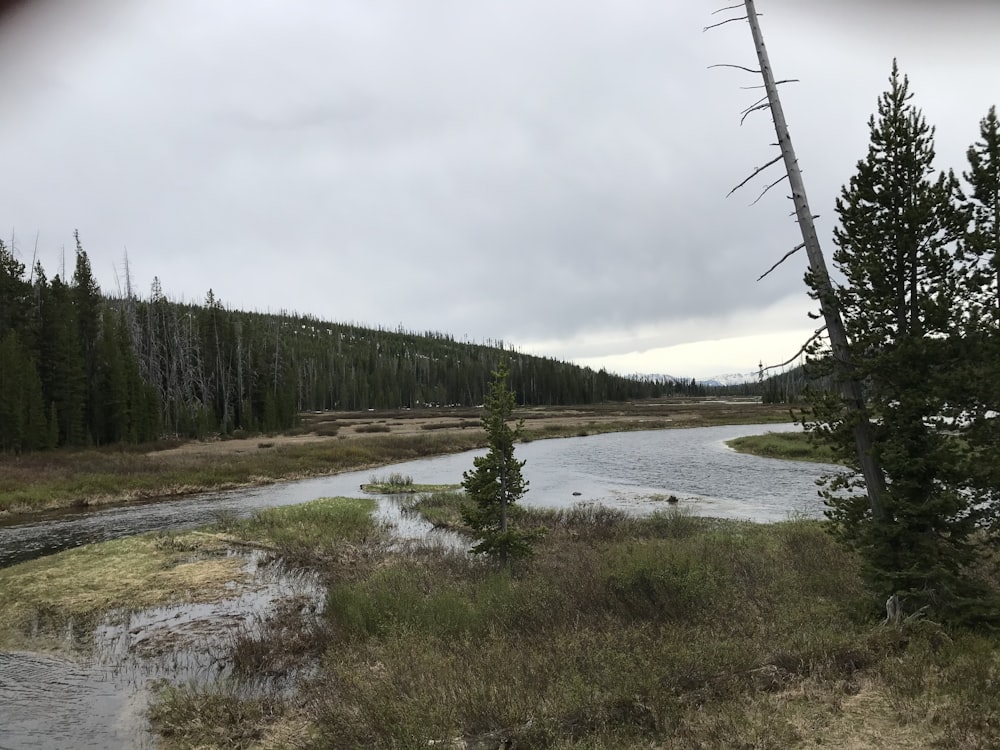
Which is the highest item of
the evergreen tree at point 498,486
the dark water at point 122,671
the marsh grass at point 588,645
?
the evergreen tree at point 498,486

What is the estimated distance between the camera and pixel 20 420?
45750 mm

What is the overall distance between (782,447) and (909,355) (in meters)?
44.6

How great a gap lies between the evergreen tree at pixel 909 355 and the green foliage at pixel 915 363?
0.02m

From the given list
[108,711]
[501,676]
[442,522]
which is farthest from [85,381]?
[501,676]

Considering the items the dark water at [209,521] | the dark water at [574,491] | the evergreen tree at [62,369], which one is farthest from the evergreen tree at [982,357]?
the evergreen tree at [62,369]

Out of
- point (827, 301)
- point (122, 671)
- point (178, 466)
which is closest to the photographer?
point (827, 301)

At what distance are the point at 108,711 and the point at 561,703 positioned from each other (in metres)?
7.40

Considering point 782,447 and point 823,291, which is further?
point 782,447

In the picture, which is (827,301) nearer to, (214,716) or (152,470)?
(214,716)

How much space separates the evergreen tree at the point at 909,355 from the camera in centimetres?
823

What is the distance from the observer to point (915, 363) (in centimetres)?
840

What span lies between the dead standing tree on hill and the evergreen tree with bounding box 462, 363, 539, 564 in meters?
7.69

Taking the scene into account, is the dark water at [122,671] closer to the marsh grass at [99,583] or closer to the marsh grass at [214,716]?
the marsh grass at [214,716]

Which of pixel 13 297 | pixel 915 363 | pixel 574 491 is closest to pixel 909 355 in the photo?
pixel 915 363
